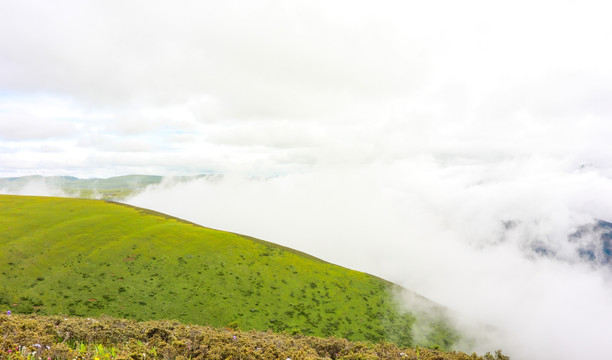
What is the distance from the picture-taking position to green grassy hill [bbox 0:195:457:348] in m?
68.8

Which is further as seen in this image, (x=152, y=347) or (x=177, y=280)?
(x=177, y=280)

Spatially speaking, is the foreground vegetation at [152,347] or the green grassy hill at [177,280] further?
the green grassy hill at [177,280]

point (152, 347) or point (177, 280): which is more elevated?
point (152, 347)

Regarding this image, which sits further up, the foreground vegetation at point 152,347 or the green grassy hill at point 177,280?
the foreground vegetation at point 152,347

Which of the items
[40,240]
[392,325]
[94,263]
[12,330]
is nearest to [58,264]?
[94,263]

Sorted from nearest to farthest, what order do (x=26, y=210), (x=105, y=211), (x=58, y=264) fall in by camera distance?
(x=58, y=264) < (x=26, y=210) < (x=105, y=211)

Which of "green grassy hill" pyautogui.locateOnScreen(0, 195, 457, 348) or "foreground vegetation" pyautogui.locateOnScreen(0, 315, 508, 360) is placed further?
"green grassy hill" pyautogui.locateOnScreen(0, 195, 457, 348)

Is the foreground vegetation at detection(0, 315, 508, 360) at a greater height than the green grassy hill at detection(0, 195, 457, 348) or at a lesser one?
greater

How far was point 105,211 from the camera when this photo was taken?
123 meters

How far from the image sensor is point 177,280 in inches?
3206

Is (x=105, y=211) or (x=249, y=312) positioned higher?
(x=105, y=211)

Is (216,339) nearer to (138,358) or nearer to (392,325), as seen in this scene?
(138,358)

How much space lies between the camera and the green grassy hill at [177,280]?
68.8 metres

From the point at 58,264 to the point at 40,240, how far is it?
1766 cm
